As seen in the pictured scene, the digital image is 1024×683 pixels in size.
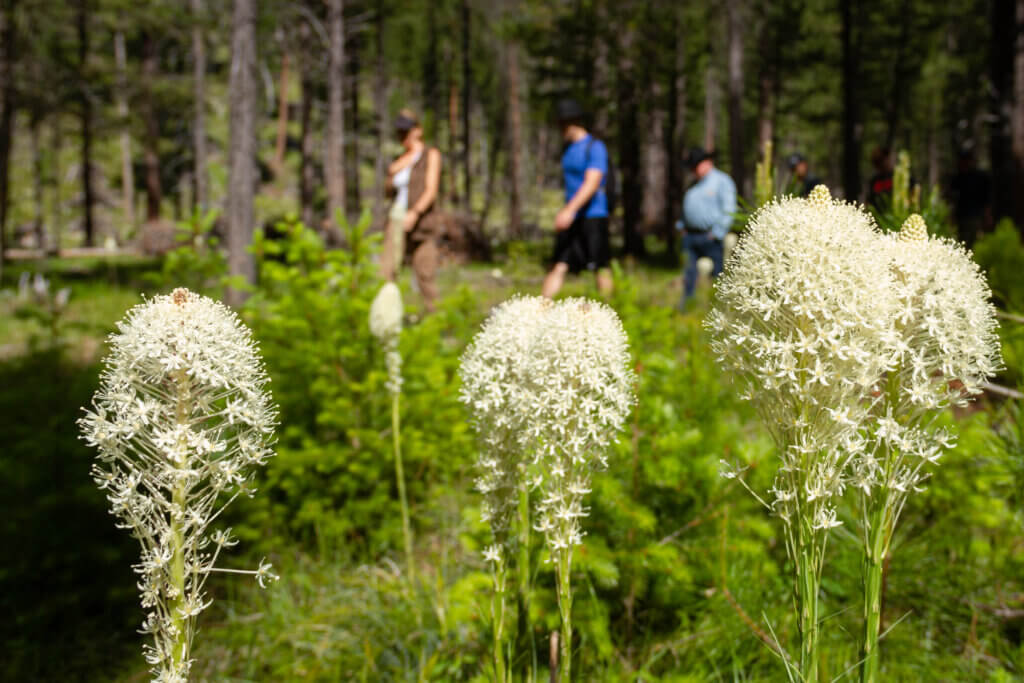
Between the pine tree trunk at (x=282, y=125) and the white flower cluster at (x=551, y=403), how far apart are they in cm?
3696

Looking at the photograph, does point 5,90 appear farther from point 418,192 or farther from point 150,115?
point 150,115

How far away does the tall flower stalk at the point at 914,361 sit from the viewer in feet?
3.79

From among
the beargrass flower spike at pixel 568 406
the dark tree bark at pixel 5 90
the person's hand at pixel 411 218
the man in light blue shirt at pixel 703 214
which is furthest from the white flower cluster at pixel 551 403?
the dark tree bark at pixel 5 90

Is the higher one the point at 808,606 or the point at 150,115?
the point at 150,115

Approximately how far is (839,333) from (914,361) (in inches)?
5.7

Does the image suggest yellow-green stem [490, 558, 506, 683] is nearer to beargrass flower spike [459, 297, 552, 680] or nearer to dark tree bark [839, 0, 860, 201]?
beargrass flower spike [459, 297, 552, 680]

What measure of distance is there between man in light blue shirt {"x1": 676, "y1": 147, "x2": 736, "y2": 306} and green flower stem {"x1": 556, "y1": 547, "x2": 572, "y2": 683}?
7.58 m

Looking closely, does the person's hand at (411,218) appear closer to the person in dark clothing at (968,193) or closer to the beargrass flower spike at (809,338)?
the beargrass flower spike at (809,338)

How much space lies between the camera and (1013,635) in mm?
2756

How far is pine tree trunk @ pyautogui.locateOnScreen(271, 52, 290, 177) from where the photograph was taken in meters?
36.3

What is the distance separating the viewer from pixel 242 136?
27.0ft

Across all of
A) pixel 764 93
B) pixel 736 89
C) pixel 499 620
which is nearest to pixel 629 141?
pixel 736 89

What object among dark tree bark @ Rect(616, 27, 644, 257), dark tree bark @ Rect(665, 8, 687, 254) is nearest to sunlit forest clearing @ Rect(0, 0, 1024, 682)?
dark tree bark @ Rect(616, 27, 644, 257)

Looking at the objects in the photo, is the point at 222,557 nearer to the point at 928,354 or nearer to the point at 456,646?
the point at 456,646
